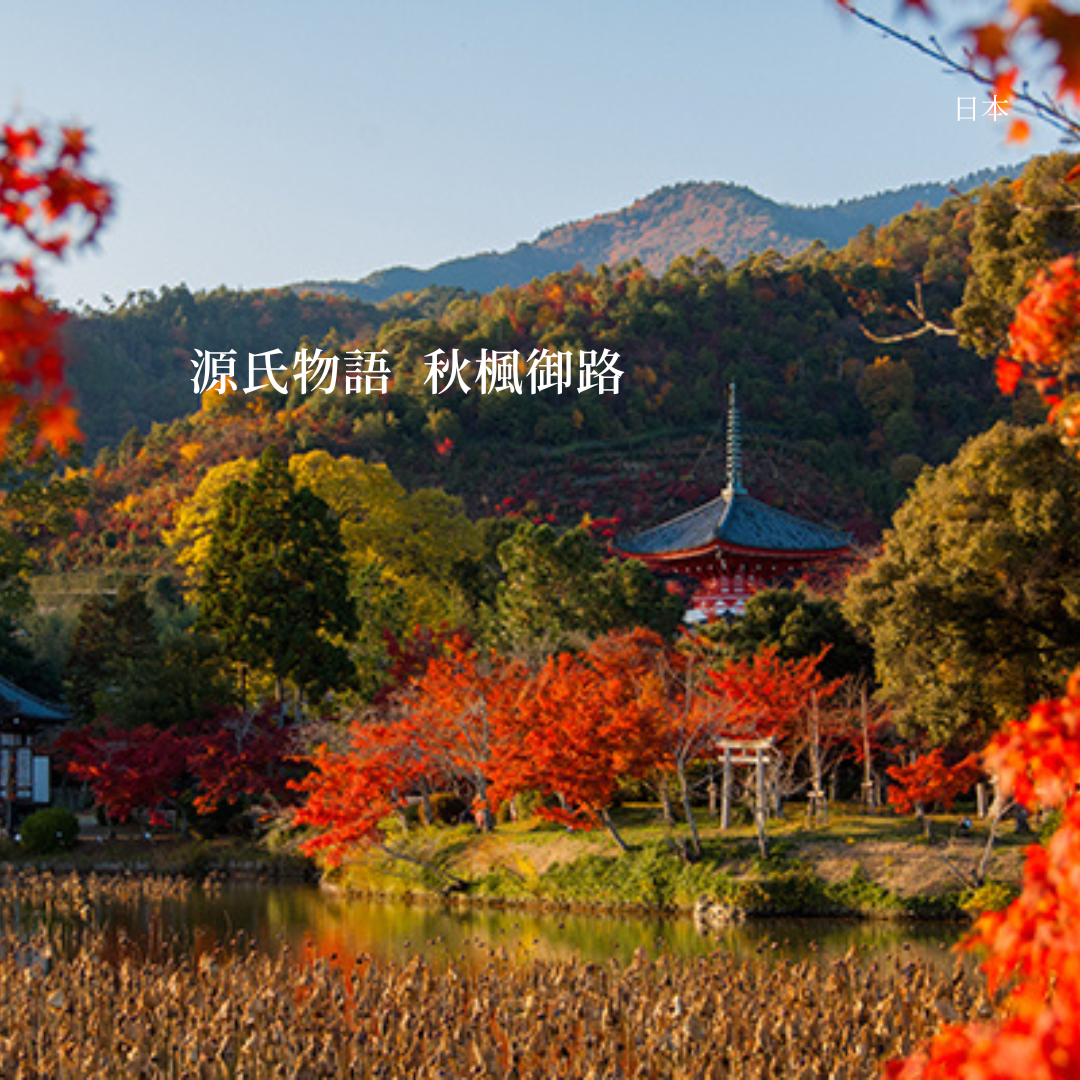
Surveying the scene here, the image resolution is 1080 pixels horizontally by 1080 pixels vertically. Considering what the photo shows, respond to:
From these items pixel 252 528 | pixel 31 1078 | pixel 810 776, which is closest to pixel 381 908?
pixel 810 776

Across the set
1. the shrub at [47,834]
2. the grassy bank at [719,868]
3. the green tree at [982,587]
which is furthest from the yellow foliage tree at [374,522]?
the green tree at [982,587]

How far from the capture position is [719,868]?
19.4m

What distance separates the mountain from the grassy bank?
480 ft

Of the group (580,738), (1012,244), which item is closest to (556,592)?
(580,738)

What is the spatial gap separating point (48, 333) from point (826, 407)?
65718mm

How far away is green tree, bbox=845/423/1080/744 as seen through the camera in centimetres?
1590

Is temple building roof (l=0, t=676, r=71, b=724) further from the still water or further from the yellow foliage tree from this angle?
the still water

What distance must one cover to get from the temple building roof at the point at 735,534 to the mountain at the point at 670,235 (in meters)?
133

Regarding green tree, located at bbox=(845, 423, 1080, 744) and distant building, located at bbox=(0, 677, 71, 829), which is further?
distant building, located at bbox=(0, 677, 71, 829)

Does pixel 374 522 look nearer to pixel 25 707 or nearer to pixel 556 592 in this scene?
pixel 556 592

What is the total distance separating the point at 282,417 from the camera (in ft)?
193

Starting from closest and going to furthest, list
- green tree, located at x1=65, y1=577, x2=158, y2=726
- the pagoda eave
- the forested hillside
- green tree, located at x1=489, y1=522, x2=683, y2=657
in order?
green tree, located at x1=489, y1=522, x2=683, y2=657 < green tree, located at x1=65, y1=577, x2=158, y2=726 < the pagoda eave < the forested hillside

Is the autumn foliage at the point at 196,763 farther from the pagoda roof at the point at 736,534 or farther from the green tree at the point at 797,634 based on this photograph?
the pagoda roof at the point at 736,534

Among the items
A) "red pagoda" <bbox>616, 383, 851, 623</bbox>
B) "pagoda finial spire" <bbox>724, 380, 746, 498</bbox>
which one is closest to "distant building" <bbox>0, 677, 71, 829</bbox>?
"red pagoda" <bbox>616, 383, 851, 623</bbox>
